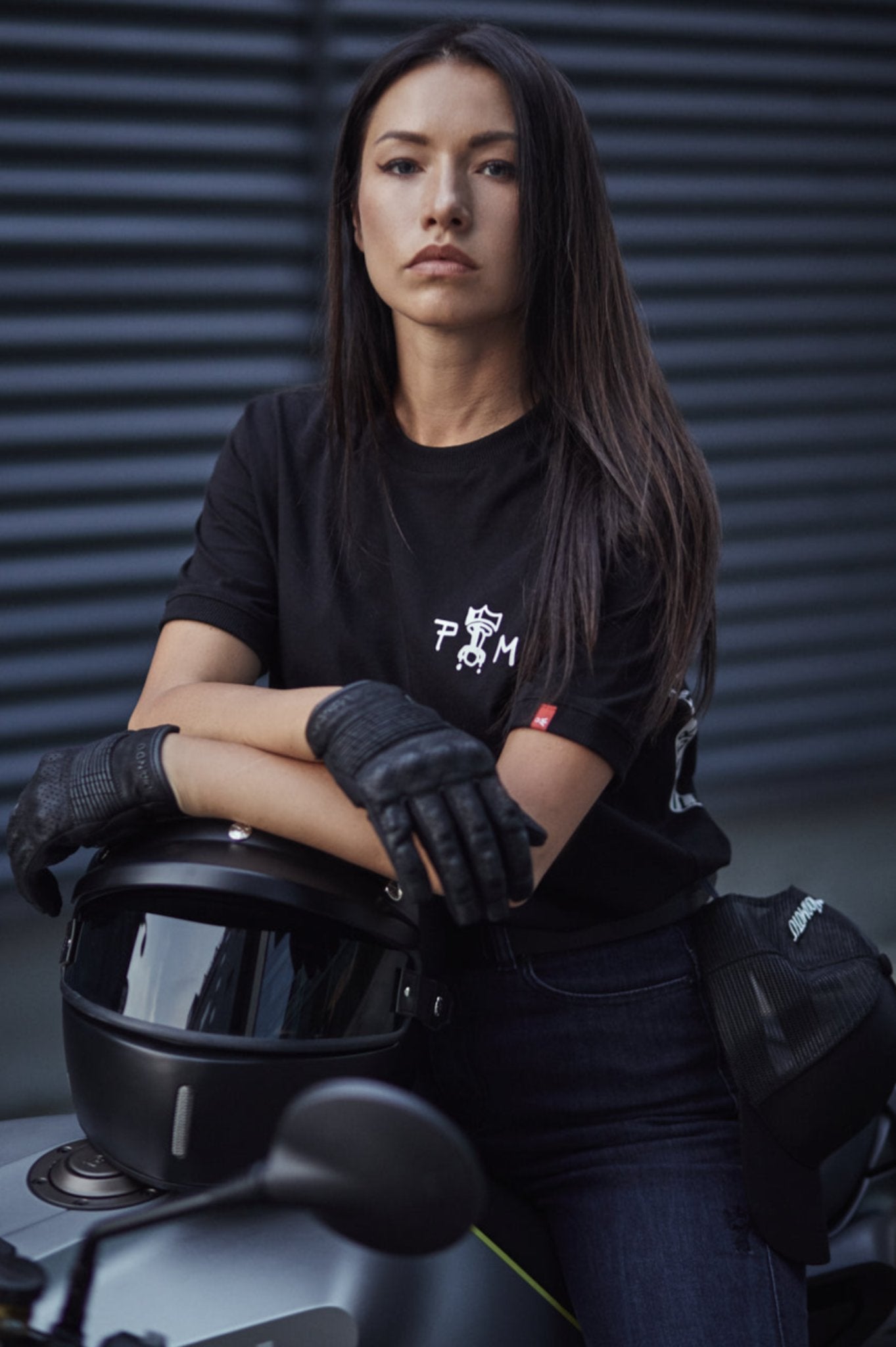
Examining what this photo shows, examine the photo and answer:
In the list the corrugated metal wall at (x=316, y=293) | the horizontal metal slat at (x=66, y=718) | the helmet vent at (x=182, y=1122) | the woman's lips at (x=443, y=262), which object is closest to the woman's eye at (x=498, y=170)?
the woman's lips at (x=443, y=262)

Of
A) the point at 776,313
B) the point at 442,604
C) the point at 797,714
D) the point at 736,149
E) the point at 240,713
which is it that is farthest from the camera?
the point at 797,714

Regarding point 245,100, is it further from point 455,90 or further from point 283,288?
point 455,90

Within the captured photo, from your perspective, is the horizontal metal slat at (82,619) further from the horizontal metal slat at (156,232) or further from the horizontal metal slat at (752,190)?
the horizontal metal slat at (752,190)

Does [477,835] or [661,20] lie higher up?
[661,20]

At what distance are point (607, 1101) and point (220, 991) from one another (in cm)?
58

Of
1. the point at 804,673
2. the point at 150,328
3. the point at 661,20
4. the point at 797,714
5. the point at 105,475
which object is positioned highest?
the point at 661,20

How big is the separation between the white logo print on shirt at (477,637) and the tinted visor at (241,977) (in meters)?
0.44

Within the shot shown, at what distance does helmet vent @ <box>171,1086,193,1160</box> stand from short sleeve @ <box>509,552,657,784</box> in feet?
1.81

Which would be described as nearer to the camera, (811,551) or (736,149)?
(736,149)

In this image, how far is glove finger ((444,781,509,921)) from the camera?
130 centimetres

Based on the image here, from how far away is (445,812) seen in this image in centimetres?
131

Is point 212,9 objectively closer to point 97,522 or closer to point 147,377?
point 147,377

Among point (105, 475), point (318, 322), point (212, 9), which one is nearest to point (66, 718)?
point (105, 475)

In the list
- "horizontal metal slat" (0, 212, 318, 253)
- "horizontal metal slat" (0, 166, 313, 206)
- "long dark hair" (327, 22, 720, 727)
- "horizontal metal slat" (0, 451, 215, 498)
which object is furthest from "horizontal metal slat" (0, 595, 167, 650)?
"long dark hair" (327, 22, 720, 727)
